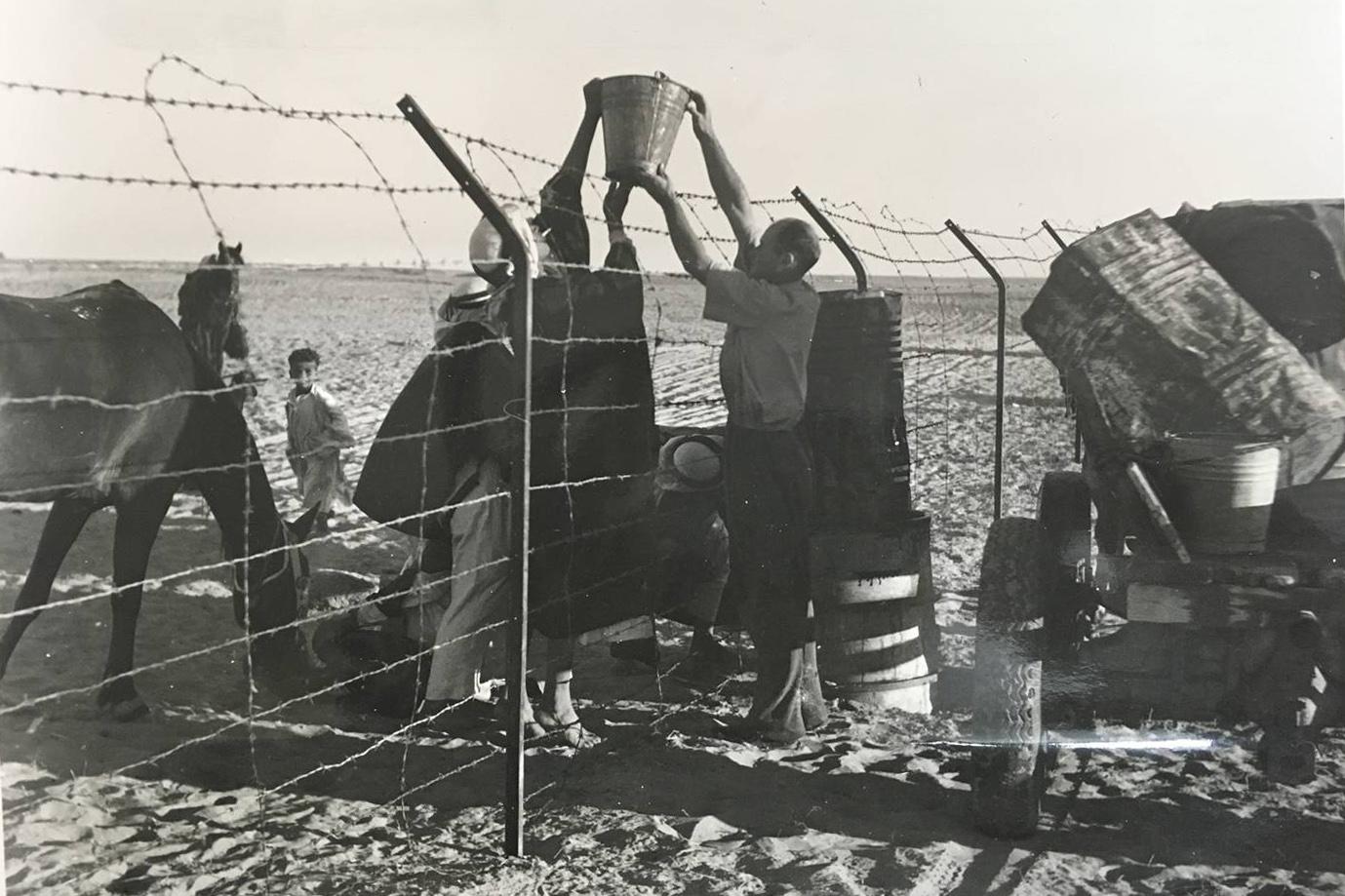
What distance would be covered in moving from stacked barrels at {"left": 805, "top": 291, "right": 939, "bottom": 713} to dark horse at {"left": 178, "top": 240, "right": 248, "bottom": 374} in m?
2.64

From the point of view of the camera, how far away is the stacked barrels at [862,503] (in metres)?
4.62

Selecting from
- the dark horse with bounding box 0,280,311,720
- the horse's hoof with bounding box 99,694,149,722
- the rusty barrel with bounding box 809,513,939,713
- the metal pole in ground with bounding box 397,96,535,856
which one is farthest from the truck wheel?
the horse's hoof with bounding box 99,694,149,722

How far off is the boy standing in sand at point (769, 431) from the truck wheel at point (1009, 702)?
92cm

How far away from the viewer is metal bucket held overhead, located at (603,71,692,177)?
152 inches

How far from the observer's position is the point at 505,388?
13.6ft

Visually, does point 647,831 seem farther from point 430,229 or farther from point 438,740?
point 430,229

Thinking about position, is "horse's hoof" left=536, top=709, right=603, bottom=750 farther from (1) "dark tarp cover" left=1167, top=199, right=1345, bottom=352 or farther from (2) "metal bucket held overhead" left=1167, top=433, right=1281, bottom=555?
(1) "dark tarp cover" left=1167, top=199, right=1345, bottom=352

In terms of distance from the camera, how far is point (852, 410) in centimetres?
468

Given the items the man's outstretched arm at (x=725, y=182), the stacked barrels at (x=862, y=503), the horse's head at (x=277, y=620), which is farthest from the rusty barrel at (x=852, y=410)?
the horse's head at (x=277, y=620)

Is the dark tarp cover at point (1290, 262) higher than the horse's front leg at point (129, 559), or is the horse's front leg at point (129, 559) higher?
the dark tarp cover at point (1290, 262)

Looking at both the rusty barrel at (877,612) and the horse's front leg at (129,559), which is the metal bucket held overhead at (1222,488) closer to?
the rusty barrel at (877,612)

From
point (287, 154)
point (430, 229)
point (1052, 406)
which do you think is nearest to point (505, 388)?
point (430, 229)

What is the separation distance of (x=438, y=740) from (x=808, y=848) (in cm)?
158

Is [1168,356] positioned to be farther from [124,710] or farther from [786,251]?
[124,710]
